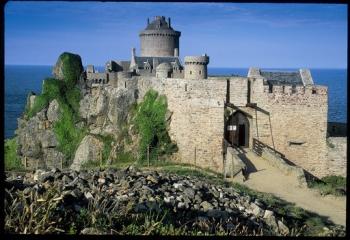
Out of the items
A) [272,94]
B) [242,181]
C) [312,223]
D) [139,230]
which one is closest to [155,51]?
[272,94]

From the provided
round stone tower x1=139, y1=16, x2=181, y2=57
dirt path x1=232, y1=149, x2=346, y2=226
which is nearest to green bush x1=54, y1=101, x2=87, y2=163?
dirt path x1=232, y1=149, x2=346, y2=226

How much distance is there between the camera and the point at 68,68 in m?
32.3

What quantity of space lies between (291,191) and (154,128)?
8.56 m

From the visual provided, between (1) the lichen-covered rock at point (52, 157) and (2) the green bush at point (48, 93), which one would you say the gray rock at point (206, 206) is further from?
(2) the green bush at point (48, 93)

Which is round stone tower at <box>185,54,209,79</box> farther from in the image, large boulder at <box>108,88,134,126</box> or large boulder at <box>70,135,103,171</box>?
large boulder at <box>70,135,103,171</box>

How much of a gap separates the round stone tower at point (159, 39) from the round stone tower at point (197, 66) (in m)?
Answer: 21.7

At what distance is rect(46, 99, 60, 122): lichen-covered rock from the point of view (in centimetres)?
3108

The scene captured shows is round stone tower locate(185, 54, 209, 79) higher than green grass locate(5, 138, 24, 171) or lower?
higher

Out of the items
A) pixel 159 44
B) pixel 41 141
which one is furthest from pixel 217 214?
pixel 159 44

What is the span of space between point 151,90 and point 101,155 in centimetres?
476

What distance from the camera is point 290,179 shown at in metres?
20.6

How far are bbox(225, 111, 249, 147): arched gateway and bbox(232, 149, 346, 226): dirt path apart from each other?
5.48 feet

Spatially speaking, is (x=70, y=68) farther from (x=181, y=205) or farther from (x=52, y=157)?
(x=181, y=205)

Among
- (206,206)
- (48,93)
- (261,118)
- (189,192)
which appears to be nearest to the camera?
(206,206)
